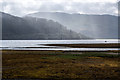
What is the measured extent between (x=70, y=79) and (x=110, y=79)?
4120mm

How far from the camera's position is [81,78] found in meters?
19.5

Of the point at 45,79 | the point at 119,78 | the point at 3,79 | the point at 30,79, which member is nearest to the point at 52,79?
the point at 45,79

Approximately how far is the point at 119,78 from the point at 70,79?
17.0 feet

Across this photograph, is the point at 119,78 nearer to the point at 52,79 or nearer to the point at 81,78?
the point at 81,78

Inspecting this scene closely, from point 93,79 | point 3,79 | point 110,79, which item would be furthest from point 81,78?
point 3,79

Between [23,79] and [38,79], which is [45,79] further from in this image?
[23,79]

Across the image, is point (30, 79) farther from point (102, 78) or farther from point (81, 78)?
point (102, 78)

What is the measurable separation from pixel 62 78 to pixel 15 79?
15.9 ft

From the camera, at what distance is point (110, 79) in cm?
1905

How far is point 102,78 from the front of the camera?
770 inches

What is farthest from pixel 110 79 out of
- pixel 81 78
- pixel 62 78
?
pixel 62 78

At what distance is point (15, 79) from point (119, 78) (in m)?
10.8

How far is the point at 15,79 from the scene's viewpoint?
18828 mm

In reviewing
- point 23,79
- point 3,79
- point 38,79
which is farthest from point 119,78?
point 3,79
